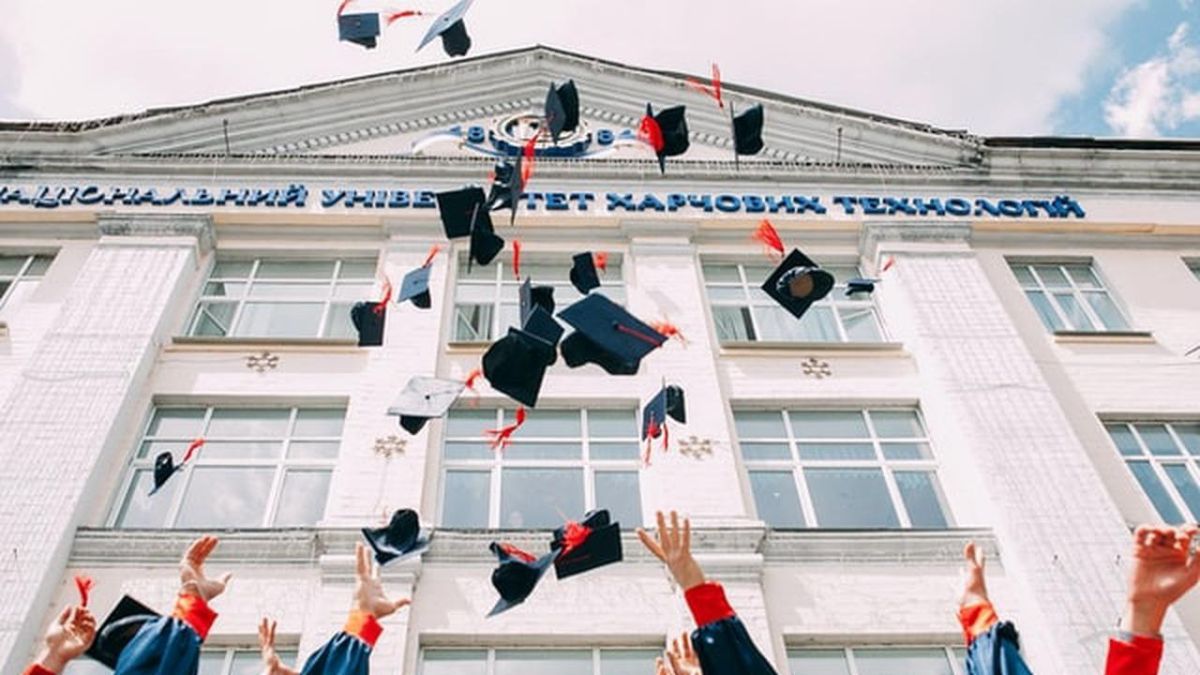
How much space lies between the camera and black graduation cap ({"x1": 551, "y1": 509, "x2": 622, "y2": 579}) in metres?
7.28

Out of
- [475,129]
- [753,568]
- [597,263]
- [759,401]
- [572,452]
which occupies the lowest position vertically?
[753,568]

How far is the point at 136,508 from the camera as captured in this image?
898 centimetres

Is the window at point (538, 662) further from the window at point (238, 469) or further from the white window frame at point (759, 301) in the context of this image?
the white window frame at point (759, 301)

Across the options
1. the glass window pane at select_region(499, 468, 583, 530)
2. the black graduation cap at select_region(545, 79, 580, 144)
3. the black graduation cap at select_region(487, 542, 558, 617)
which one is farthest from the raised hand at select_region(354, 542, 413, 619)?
the black graduation cap at select_region(545, 79, 580, 144)

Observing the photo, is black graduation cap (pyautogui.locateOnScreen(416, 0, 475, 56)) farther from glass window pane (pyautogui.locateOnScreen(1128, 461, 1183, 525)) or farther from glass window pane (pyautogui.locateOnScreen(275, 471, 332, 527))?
glass window pane (pyautogui.locateOnScreen(1128, 461, 1183, 525))

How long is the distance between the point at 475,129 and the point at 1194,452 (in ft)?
34.2

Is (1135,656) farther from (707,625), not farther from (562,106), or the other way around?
(562,106)

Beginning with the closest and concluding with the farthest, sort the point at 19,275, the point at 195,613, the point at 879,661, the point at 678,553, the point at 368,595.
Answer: the point at 678,553, the point at 195,613, the point at 368,595, the point at 879,661, the point at 19,275

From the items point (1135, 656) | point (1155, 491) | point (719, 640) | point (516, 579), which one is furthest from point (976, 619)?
point (1155, 491)

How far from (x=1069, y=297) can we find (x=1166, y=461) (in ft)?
9.83

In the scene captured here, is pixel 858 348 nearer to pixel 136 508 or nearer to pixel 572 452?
pixel 572 452

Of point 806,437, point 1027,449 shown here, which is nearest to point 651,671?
point 806,437

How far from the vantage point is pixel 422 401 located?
8.84 metres

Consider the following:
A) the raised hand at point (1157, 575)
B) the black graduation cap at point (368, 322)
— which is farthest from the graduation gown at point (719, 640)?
the black graduation cap at point (368, 322)
